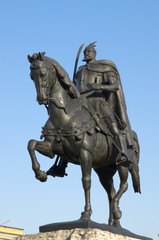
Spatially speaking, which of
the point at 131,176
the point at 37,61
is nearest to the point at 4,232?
the point at 131,176

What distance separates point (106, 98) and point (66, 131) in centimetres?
185

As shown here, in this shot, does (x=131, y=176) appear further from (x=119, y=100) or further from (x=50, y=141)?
(x=50, y=141)

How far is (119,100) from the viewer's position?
1216cm

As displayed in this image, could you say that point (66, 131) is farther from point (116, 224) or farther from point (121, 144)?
point (116, 224)

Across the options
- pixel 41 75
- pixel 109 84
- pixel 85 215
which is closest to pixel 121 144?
pixel 109 84

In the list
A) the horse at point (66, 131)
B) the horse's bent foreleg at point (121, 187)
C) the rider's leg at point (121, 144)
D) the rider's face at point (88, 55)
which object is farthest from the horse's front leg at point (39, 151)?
the rider's face at point (88, 55)

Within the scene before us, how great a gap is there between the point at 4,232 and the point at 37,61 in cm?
2220

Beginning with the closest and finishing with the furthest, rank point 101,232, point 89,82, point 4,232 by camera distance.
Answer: point 101,232, point 89,82, point 4,232

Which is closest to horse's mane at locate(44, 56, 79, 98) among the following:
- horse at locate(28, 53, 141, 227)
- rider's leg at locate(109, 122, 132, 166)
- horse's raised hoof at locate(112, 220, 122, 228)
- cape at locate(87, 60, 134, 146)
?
horse at locate(28, 53, 141, 227)

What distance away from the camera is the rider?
11.5m

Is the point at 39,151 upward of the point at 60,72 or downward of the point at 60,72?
downward

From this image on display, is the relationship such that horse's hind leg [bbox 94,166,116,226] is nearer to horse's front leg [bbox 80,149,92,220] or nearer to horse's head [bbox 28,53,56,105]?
horse's front leg [bbox 80,149,92,220]

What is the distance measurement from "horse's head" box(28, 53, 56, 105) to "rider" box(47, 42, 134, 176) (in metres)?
1.22

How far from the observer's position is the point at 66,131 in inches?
425
